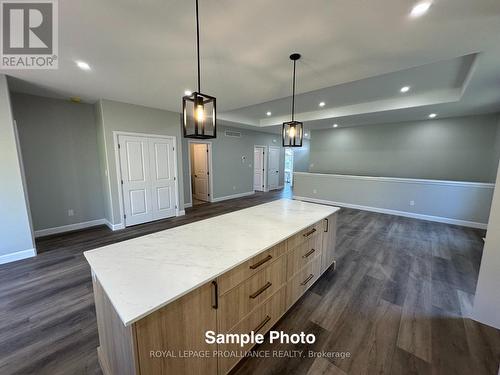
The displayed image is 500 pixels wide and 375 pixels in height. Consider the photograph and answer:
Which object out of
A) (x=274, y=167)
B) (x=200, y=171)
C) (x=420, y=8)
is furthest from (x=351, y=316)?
(x=274, y=167)

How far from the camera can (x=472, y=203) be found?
4348 mm

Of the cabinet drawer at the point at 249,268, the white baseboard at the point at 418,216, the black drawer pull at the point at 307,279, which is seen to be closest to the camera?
the cabinet drawer at the point at 249,268

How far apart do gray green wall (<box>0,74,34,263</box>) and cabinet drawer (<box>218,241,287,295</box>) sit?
3739 millimetres

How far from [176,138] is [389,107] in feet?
16.6

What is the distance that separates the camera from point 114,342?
1.12 m

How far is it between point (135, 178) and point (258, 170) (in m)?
5.29

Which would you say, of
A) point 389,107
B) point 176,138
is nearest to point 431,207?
point 389,107

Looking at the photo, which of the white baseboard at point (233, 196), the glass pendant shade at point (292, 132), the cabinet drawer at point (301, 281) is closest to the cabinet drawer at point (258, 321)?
the cabinet drawer at point (301, 281)

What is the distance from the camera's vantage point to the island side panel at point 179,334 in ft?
2.97

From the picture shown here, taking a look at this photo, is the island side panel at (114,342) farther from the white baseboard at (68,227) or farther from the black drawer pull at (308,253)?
the white baseboard at (68,227)

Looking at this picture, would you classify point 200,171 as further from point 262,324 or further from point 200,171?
point 262,324

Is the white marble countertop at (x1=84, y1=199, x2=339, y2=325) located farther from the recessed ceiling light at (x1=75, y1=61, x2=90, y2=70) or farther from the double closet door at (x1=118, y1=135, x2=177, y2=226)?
the double closet door at (x1=118, y1=135, x2=177, y2=226)

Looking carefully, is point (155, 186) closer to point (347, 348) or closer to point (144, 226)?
point (144, 226)

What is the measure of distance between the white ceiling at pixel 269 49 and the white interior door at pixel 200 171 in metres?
2.96
